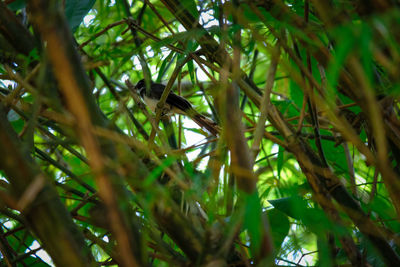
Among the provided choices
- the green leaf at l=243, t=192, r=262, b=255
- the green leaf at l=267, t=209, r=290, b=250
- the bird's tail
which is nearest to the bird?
the bird's tail

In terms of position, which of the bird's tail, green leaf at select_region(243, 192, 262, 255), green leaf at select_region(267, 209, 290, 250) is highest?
the bird's tail

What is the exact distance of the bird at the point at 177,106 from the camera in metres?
2.12

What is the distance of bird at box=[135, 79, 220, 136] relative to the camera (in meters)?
2.12

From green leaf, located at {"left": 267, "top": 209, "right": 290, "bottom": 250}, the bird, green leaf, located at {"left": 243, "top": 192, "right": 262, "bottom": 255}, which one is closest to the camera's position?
green leaf, located at {"left": 243, "top": 192, "right": 262, "bottom": 255}

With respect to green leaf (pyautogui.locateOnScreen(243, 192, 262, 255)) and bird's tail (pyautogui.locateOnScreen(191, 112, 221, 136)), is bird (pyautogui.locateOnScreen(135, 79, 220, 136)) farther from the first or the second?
green leaf (pyautogui.locateOnScreen(243, 192, 262, 255))

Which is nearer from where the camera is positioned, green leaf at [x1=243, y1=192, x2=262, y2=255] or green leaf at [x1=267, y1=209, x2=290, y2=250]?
green leaf at [x1=243, y1=192, x2=262, y2=255]

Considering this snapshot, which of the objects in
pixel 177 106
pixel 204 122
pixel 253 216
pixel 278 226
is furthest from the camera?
pixel 177 106

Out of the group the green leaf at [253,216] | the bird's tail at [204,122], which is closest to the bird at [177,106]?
A: the bird's tail at [204,122]

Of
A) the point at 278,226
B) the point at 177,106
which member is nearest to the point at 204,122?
the point at 177,106

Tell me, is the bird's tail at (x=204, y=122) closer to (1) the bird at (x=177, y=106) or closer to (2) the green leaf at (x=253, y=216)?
(1) the bird at (x=177, y=106)

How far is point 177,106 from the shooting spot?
8.00 feet

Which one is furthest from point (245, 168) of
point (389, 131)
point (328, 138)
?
point (328, 138)

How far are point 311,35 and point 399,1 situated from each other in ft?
0.64

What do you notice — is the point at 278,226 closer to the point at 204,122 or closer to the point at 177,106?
the point at 204,122
